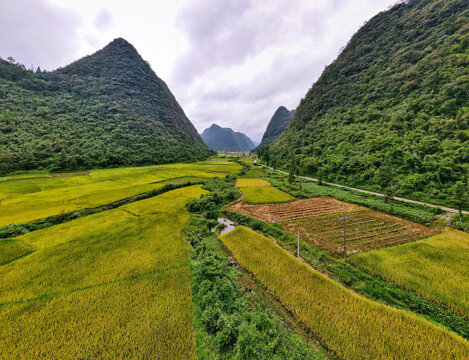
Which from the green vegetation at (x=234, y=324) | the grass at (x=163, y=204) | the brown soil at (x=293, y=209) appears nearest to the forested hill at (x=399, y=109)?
the brown soil at (x=293, y=209)

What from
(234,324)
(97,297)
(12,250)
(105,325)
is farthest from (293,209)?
(12,250)

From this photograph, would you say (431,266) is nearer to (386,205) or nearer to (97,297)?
(386,205)

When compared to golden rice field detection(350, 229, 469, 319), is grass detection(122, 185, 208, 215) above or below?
above

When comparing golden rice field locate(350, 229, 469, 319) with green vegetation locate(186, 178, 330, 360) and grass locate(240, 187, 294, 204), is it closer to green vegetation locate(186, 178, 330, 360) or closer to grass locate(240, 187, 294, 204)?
green vegetation locate(186, 178, 330, 360)

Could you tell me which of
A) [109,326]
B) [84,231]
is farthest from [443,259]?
[84,231]

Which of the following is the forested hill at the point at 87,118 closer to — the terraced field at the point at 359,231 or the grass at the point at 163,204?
the grass at the point at 163,204

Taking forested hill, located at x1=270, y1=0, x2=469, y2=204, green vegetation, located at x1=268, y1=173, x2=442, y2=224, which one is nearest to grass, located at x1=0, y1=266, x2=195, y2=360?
green vegetation, located at x1=268, y1=173, x2=442, y2=224
